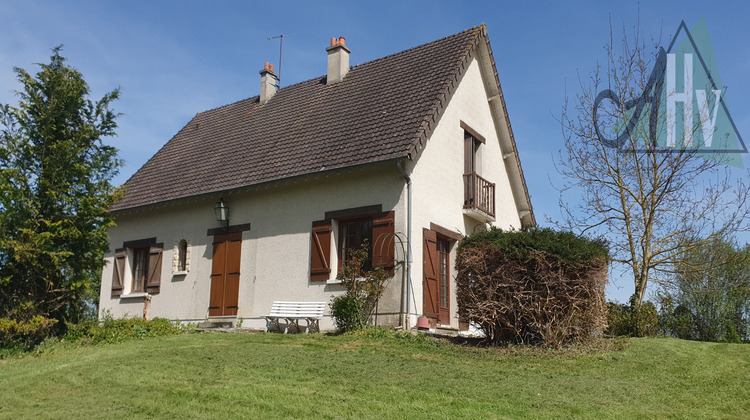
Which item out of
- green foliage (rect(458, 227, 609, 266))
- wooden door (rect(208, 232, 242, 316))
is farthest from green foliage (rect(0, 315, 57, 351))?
green foliage (rect(458, 227, 609, 266))

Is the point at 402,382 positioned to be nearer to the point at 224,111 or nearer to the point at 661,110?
the point at 661,110

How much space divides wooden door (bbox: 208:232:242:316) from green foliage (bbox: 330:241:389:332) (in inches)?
123

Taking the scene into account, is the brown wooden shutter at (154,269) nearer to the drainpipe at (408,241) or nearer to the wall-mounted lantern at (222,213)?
the wall-mounted lantern at (222,213)

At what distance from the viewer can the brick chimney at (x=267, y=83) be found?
19969 millimetres

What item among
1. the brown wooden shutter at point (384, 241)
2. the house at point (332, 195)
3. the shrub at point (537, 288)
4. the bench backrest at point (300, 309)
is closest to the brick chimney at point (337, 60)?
the house at point (332, 195)

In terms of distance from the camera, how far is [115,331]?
13031mm

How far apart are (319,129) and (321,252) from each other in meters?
3.37

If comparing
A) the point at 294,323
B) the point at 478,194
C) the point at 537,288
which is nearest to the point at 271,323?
the point at 294,323

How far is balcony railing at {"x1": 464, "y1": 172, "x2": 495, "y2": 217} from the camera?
50.9ft

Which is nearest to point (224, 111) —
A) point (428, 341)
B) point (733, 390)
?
point (428, 341)

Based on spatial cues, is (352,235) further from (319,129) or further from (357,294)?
(319,129)

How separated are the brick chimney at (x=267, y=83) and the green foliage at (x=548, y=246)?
1070 centimetres

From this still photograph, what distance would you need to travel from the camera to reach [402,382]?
816cm

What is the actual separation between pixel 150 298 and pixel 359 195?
6958 mm
